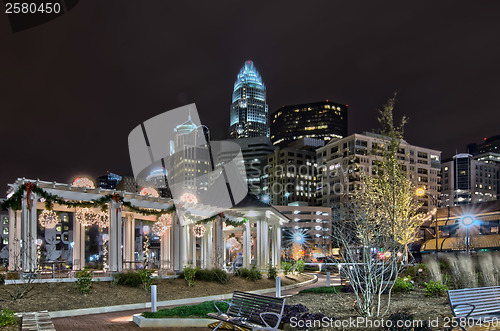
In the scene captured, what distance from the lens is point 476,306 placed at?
8.76m

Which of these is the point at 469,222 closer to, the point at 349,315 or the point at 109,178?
the point at 349,315

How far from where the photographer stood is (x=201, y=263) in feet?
85.8

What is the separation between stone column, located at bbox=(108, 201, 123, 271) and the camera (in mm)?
18522

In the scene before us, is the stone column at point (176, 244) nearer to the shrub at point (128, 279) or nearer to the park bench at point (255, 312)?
the shrub at point (128, 279)

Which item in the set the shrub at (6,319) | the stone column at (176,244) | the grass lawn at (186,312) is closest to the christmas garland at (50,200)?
the stone column at (176,244)

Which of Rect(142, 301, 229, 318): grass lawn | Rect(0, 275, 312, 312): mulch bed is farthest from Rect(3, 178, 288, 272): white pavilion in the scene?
Rect(142, 301, 229, 318): grass lawn

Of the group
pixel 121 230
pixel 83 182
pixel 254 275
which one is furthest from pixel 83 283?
pixel 254 275

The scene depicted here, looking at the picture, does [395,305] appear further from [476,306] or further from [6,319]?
[6,319]

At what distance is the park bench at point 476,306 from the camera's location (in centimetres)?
826

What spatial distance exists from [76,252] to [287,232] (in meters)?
75.2

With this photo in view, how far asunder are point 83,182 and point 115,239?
9.01 feet

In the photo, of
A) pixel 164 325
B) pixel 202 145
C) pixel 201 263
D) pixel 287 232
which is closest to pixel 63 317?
pixel 164 325

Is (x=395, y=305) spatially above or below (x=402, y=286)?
above

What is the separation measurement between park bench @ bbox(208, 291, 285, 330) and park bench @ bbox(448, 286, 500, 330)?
317cm
